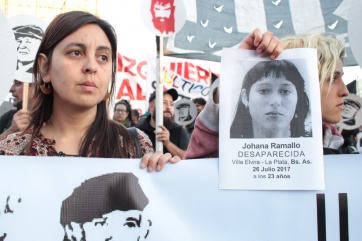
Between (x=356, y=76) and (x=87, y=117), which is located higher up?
(x=356, y=76)

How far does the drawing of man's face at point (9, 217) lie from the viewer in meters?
1.04

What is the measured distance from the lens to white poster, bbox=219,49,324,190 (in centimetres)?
104

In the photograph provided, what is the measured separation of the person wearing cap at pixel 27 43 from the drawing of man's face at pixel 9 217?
1.51m

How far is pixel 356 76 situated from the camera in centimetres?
461

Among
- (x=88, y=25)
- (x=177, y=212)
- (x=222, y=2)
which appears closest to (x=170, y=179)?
(x=177, y=212)

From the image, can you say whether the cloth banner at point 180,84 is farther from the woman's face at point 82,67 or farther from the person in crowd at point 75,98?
the woman's face at point 82,67

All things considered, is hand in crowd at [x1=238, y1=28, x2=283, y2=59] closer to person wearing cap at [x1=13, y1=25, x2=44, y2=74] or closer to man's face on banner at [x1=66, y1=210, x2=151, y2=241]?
man's face on banner at [x1=66, y1=210, x2=151, y2=241]

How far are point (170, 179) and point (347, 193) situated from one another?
40 cm

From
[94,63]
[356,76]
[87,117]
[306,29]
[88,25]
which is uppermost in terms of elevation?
[306,29]

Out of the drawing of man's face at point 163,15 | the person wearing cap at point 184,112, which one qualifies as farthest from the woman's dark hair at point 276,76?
the person wearing cap at point 184,112

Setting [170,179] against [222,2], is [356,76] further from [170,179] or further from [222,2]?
[170,179]

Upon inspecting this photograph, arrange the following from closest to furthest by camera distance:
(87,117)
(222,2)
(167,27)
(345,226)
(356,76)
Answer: (345,226), (87,117), (167,27), (356,76), (222,2)

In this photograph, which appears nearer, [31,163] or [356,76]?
[31,163]

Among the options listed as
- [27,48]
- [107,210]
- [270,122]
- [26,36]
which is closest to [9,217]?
[107,210]
